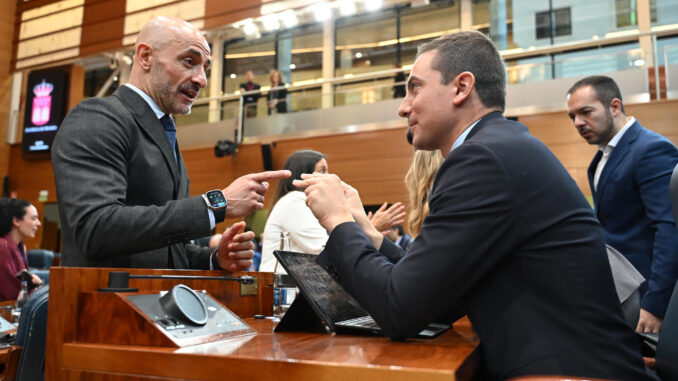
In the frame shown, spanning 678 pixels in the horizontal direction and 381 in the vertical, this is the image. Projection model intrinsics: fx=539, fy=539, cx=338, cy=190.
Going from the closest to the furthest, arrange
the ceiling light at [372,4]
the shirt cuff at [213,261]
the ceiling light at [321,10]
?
the shirt cuff at [213,261]
the ceiling light at [321,10]
the ceiling light at [372,4]

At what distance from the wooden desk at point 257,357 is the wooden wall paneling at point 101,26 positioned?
913 centimetres

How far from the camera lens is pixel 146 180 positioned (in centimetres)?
146

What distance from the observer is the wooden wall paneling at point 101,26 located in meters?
9.20

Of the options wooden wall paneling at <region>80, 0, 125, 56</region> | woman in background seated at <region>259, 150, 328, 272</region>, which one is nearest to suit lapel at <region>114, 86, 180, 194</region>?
woman in background seated at <region>259, 150, 328, 272</region>

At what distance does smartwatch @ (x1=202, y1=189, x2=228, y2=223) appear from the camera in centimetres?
131

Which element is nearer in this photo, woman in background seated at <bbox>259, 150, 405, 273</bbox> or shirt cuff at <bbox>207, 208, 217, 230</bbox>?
shirt cuff at <bbox>207, 208, 217, 230</bbox>

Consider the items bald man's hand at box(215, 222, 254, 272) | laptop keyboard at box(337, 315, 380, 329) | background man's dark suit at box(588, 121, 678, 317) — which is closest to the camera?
laptop keyboard at box(337, 315, 380, 329)

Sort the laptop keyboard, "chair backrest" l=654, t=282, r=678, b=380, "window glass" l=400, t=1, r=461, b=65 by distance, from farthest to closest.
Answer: "window glass" l=400, t=1, r=461, b=65
"chair backrest" l=654, t=282, r=678, b=380
the laptop keyboard

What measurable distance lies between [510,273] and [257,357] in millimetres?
523

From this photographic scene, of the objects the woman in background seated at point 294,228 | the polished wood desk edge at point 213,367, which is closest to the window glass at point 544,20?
the woman in background seated at point 294,228

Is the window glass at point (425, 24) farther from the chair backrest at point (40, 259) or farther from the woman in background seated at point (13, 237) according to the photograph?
the woman in background seated at point (13, 237)

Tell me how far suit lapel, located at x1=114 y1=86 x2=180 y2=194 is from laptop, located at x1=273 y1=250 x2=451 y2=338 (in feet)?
1.62

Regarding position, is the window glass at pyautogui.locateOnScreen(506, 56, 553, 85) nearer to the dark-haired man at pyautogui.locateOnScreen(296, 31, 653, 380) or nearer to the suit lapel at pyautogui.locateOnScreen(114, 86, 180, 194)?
the suit lapel at pyautogui.locateOnScreen(114, 86, 180, 194)

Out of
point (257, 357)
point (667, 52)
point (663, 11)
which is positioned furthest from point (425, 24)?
point (257, 357)
